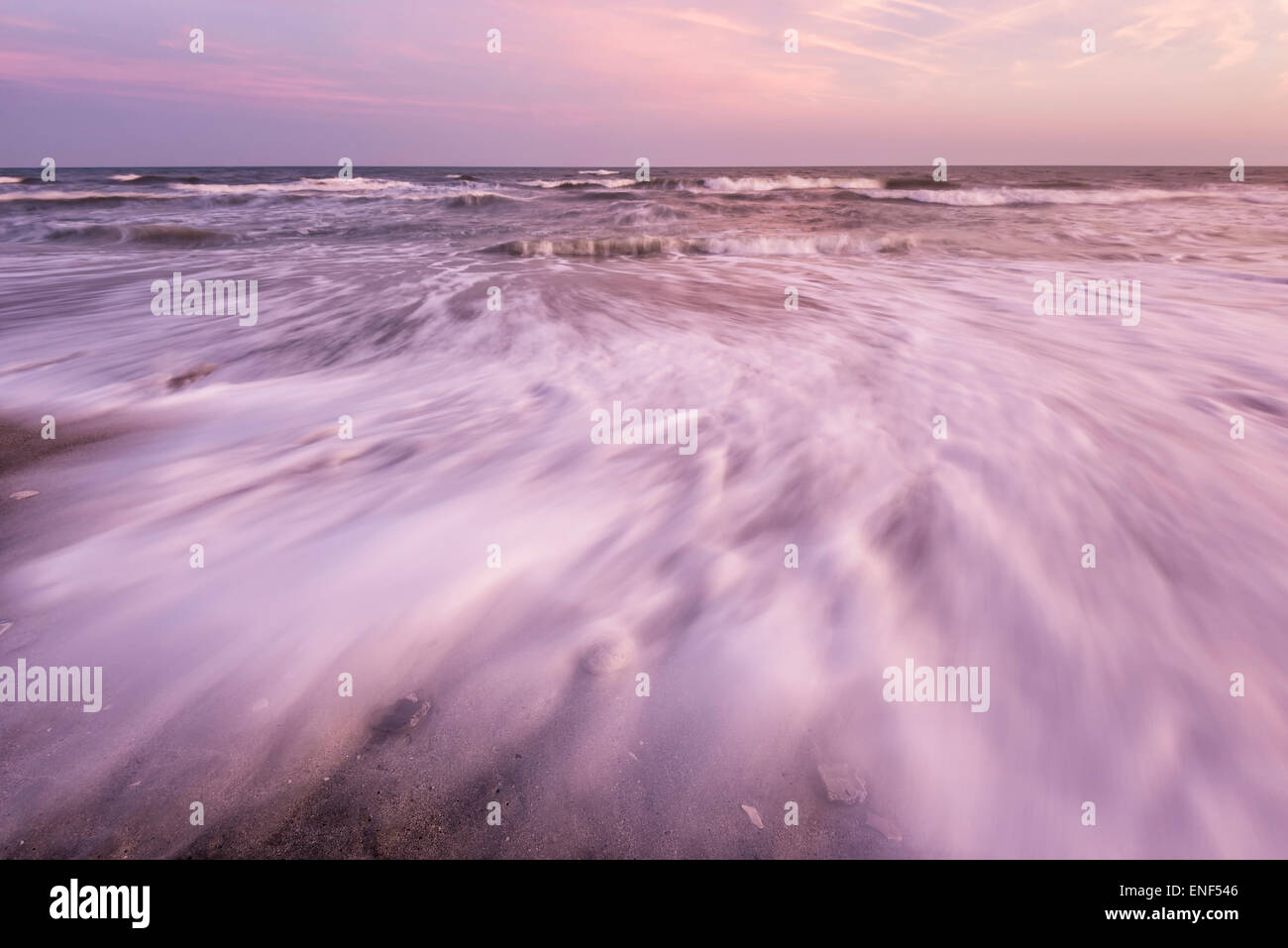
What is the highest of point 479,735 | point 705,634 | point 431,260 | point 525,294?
point 431,260

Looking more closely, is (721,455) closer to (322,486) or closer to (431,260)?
(322,486)

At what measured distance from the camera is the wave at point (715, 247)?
1062 cm

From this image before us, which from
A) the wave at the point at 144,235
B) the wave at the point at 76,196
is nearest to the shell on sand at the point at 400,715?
the wave at the point at 144,235

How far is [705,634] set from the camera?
189 centimetres

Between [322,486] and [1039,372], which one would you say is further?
[1039,372]

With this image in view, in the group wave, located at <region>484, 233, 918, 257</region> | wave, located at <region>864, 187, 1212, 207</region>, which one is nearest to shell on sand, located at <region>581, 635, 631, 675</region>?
wave, located at <region>484, 233, 918, 257</region>

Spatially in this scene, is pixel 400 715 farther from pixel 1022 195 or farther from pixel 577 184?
pixel 577 184

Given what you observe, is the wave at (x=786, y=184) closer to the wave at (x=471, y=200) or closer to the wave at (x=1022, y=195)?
the wave at (x=1022, y=195)

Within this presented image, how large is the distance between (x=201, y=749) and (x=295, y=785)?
29cm

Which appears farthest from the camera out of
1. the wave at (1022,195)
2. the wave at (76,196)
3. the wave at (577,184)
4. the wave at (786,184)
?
the wave at (577,184)

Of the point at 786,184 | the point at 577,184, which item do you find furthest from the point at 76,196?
the point at 786,184

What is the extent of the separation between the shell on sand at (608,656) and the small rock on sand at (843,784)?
609 mm
